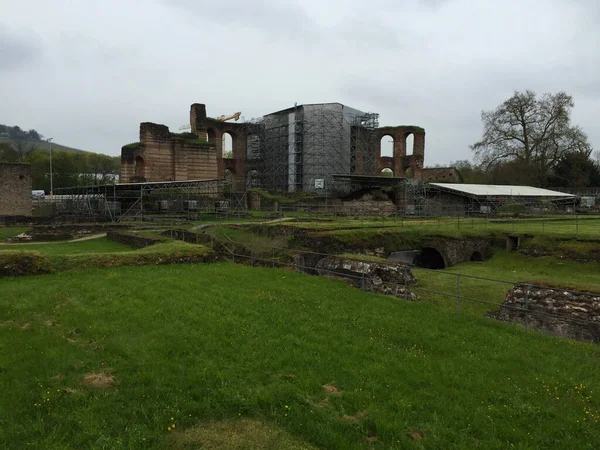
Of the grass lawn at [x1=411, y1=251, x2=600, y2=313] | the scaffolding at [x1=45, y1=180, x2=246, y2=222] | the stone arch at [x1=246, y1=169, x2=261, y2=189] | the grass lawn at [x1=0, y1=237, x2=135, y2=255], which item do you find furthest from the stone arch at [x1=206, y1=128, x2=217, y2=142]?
the grass lawn at [x1=411, y1=251, x2=600, y2=313]

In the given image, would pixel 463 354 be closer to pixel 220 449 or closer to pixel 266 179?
pixel 220 449

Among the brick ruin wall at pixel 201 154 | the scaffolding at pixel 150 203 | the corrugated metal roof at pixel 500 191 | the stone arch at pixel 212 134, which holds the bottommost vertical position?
the scaffolding at pixel 150 203

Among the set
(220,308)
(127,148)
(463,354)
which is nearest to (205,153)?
(127,148)

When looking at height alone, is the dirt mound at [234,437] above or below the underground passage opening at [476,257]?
above

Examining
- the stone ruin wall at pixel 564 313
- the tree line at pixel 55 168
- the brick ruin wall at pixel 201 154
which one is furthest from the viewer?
the tree line at pixel 55 168

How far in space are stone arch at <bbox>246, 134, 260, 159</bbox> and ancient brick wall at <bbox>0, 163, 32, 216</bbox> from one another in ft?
82.0

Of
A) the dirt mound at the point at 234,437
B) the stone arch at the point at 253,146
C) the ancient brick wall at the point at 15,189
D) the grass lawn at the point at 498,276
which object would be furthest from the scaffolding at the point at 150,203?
the dirt mound at the point at 234,437

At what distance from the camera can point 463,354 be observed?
6.02 metres

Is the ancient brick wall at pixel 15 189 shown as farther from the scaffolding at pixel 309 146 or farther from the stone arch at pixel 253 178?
the stone arch at pixel 253 178

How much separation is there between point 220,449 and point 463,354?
3.85 meters

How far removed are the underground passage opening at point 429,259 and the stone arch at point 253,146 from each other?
3483 centimetres

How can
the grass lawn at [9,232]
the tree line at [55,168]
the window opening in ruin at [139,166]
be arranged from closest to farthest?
the grass lawn at [9,232], the window opening in ruin at [139,166], the tree line at [55,168]

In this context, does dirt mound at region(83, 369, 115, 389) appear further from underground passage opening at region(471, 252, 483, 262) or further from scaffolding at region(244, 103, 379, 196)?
scaffolding at region(244, 103, 379, 196)

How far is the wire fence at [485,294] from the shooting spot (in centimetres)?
858
